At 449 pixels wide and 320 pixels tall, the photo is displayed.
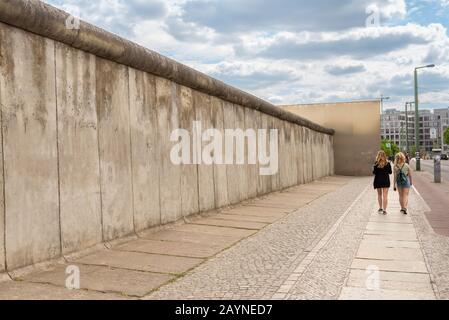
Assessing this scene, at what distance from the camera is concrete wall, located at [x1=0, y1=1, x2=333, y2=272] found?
4.74 meters

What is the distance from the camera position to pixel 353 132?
96.7 feet

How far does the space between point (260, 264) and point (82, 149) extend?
102 inches

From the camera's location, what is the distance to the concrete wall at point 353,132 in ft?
95.8

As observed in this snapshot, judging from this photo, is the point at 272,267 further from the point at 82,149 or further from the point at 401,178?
the point at 401,178

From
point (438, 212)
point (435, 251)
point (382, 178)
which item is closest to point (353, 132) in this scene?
point (438, 212)

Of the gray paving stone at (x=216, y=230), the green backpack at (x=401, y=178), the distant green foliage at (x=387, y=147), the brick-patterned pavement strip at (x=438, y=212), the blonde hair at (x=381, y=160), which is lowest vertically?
the brick-patterned pavement strip at (x=438, y=212)

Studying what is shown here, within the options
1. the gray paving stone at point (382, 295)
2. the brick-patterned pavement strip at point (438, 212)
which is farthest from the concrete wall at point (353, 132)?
the gray paving stone at point (382, 295)

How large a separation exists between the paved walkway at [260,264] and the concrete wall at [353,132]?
20.8m

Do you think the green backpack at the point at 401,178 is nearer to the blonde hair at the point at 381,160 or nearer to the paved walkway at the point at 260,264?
the blonde hair at the point at 381,160

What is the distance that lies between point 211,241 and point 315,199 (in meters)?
7.51

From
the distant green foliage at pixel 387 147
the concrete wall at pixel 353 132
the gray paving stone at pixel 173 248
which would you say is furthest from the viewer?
the distant green foliage at pixel 387 147
